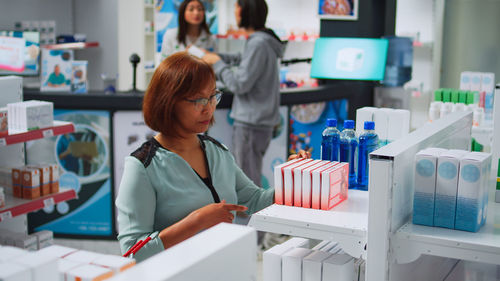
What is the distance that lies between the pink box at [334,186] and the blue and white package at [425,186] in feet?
0.96

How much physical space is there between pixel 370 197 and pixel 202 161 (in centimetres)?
68

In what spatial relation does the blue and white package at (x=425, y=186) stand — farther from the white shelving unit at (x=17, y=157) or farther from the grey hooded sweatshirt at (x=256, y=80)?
the grey hooded sweatshirt at (x=256, y=80)

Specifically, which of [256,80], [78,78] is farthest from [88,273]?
[78,78]

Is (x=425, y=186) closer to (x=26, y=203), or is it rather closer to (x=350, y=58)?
(x=26, y=203)

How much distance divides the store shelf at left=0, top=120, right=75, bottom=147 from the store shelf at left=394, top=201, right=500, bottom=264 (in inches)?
101

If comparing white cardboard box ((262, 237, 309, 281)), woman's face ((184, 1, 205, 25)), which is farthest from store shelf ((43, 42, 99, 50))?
white cardboard box ((262, 237, 309, 281))

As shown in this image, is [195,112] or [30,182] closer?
[195,112]

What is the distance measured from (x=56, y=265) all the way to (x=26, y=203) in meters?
3.01

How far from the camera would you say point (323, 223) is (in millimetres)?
2100

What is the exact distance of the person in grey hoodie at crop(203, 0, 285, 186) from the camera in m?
4.79

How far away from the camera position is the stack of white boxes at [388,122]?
9.39ft

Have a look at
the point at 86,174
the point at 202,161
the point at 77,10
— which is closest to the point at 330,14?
the point at 86,174

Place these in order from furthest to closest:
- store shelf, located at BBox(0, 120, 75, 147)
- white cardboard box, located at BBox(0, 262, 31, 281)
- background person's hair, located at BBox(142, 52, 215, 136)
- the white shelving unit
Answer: the white shelving unit
store shelf, located at BBox(0, 120, 75, 147)
background person's hair, located at BBox(142, 52, 215, 136)
white cardboard box, located at BBox(0, 262, 31, 281)

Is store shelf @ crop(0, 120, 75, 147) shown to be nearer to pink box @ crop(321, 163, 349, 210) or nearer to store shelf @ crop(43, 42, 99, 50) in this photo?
pink box @ crop(321, 163, 349, 210)
